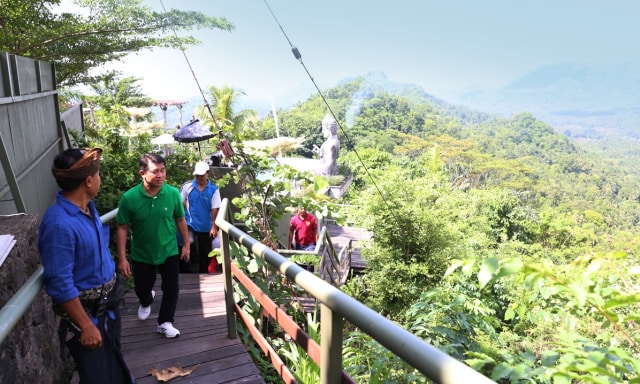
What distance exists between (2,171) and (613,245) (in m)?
41.1

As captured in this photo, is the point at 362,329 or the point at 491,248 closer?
the point at 362,329

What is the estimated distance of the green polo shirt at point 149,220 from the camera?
2.80 metres

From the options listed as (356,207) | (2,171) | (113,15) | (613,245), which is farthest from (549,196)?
(2,171)

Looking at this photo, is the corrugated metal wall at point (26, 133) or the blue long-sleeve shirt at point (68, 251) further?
the corrugated metal wall at point (26, 133)

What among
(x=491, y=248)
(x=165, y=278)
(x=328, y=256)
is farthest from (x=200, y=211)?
(x=491, y=248)

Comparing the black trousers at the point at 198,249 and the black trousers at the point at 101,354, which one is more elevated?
the black trousers at the point at 101,354

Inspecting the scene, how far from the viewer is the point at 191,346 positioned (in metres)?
2.89

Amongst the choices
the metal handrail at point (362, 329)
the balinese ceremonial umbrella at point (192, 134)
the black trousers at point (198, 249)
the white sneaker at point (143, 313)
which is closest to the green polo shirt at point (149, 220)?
the white sneaker at point (143, 313)

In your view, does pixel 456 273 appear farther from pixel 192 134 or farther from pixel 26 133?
pixel 192 134

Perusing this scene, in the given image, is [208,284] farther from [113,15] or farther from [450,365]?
[113,15]

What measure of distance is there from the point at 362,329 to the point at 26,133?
4.10 metres

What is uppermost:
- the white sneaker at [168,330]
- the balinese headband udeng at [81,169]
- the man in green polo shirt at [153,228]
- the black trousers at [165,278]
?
the balinese headband udeng at [81,169]

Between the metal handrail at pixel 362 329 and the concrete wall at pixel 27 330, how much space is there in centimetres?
109

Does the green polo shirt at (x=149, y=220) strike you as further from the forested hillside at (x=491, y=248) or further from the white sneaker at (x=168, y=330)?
the forested hillside at (x=491, y=248)
